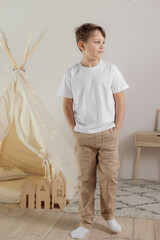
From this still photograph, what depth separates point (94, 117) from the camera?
2.07 m

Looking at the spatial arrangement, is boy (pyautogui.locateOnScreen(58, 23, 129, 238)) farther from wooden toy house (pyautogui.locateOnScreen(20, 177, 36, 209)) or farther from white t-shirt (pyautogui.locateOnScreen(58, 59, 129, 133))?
wooden toy house (pyautogui.locateOnScreen(20, 177, 36, 209))

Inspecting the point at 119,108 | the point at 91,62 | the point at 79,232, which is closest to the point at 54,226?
the point at 79,232

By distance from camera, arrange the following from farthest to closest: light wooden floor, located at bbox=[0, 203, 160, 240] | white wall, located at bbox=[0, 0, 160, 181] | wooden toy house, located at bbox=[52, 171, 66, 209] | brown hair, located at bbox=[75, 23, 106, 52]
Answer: white wall, located at bbox=[0, 0, 160, 181]
wooden toy house, located at bbox=[52, 171, 66, 209]
light wooden floor, located at bbox=[0, 203, 160, 240]
brown hair, located at bbox=[75, 23, 106, 52]

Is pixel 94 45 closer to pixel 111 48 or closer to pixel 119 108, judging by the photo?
pixel 119 108

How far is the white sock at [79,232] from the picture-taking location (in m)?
2.13

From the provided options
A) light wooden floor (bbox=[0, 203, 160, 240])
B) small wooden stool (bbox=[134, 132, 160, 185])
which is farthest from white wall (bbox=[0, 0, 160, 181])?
light wooden floor (bbox=[0, 203, 160, 240])

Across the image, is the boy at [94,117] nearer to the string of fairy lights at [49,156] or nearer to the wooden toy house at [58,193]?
the wooden toy house at [58,193]

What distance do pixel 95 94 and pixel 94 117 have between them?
133mm

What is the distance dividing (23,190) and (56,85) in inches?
62.1

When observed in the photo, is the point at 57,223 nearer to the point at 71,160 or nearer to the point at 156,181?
the point at 71,160

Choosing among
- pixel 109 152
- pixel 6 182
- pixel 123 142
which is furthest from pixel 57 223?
pixel 123 142

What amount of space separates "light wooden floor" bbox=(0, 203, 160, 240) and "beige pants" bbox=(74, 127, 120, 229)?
0.12 meters

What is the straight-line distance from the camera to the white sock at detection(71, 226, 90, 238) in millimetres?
2127

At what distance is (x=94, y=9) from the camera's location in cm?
381
